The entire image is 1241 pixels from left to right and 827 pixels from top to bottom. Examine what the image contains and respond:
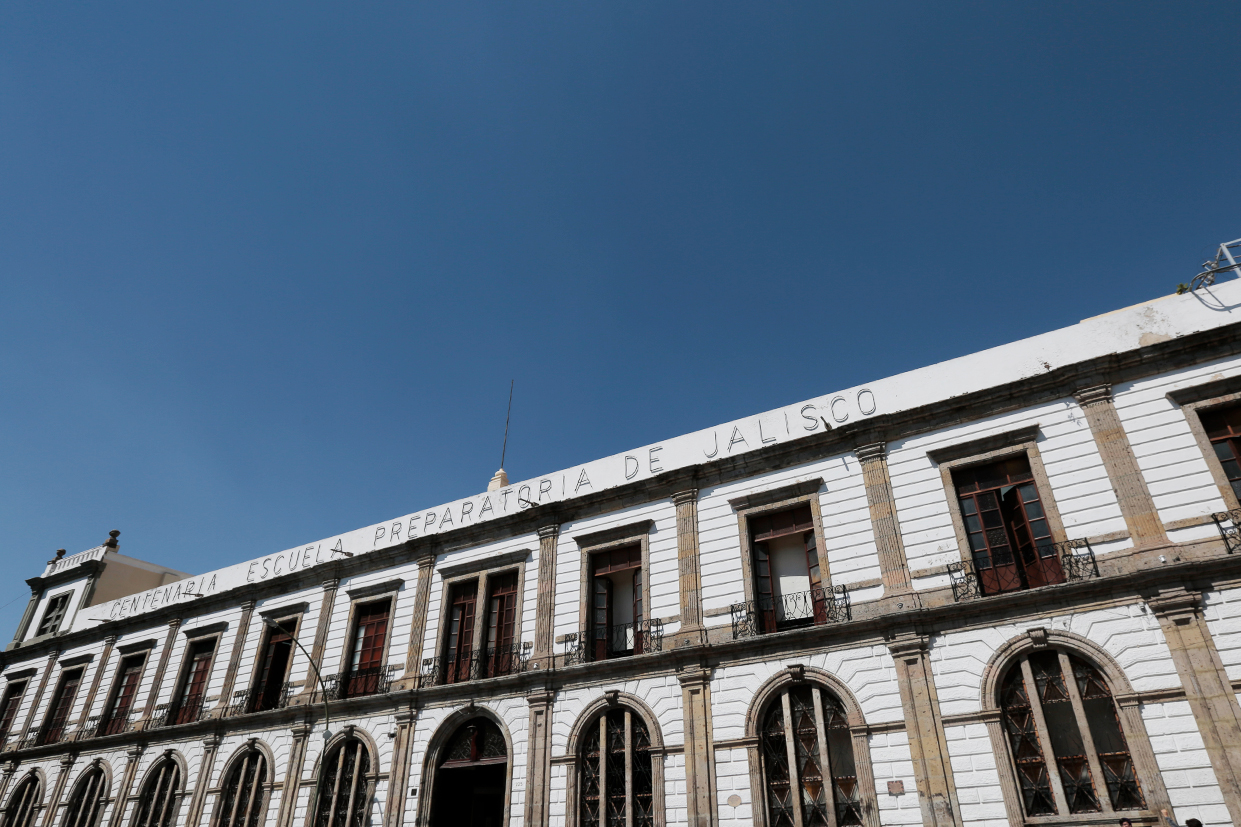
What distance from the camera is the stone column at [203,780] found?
22516 millimetres

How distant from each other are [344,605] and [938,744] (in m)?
16.5

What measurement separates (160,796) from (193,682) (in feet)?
10.9

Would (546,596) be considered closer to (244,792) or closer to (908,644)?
(908,644)

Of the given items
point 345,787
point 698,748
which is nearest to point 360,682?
point 345,787

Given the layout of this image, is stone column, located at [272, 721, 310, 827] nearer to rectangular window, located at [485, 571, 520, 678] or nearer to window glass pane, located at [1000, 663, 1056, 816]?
rectangular window, located at [485, 571, 520, 678]

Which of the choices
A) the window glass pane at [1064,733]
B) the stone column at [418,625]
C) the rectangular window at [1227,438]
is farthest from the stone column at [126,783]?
the rectangular window at [1227,438]

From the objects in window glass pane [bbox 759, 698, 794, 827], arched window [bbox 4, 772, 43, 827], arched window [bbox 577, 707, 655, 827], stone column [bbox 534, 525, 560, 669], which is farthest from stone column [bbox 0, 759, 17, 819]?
window glass pane [bbox 759, 698, 794, 827]

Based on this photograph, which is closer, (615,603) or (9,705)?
(615,603)

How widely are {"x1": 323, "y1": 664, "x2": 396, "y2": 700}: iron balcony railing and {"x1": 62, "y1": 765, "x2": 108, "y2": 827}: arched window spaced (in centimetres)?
1007

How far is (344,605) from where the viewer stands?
23109mm

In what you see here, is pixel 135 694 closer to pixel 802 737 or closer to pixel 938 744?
pixel 802 737

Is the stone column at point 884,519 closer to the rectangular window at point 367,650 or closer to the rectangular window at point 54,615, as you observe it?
the rectangular window at point 367,650

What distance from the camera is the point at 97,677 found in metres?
28.5

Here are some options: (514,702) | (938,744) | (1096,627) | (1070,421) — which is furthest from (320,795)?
(1070,421)
